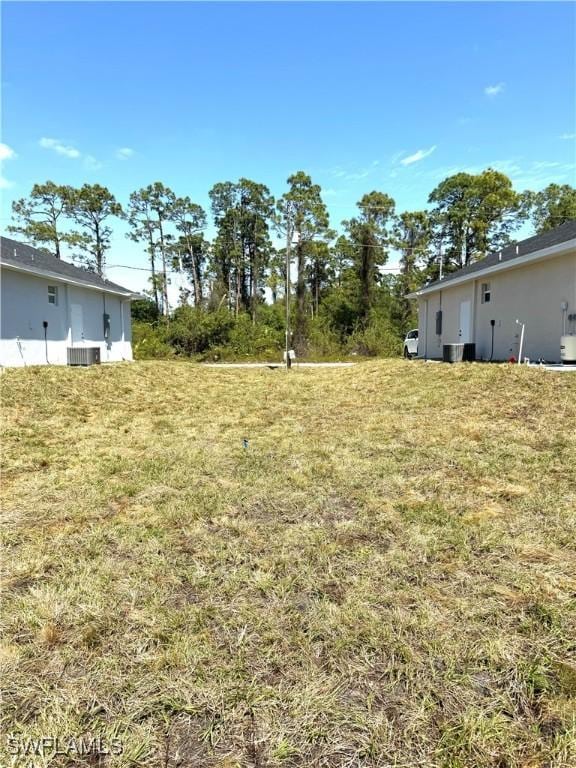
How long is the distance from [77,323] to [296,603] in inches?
615

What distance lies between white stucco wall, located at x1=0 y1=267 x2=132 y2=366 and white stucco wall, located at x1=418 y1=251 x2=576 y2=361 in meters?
13.6

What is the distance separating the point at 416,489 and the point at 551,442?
250 centimetres

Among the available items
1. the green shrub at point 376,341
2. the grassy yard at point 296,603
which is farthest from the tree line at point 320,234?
the grassy yard at point 296,603

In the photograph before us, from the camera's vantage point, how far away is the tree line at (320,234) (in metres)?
30.2

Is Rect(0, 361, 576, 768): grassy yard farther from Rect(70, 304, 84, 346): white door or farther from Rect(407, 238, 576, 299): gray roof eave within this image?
Rect(70, 304, 84, 346): white door

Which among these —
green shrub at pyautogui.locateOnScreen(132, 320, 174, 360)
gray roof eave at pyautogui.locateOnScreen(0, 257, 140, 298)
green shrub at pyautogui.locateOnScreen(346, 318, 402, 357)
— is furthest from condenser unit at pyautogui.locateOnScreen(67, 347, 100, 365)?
green shrub at pyautogui.locateOnScreen(346, 318, 402, 357)

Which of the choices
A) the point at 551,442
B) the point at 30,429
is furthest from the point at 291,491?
the point at 30,429

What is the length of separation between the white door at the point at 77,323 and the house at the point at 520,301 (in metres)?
13.5

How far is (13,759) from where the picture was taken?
1.47 meters

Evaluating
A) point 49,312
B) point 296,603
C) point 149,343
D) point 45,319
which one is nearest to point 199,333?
point 149,343

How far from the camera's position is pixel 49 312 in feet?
46.0

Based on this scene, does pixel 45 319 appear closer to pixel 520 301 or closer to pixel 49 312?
pixel 49 312

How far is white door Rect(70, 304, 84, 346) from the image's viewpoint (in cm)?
1519

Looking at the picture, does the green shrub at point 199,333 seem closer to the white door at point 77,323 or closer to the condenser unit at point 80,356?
the white door at point 77,323
